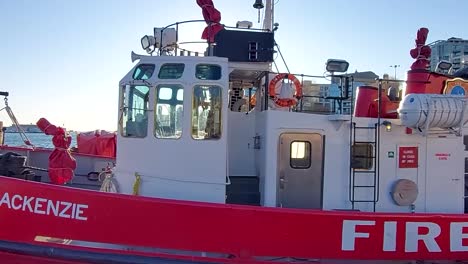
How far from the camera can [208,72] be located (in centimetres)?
596

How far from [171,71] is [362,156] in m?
2.67

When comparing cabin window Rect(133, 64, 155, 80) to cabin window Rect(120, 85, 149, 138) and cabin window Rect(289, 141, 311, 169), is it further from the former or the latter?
cabin window Rect(289, 141, 311, 169)

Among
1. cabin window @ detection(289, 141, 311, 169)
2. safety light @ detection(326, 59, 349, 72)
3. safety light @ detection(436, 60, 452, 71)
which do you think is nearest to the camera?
A: safety light @ detection(326, 59, 349, 72)

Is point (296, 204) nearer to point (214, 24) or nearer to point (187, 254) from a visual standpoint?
point (187, 254)

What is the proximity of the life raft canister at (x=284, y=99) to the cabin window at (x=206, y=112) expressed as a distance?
0.95 m

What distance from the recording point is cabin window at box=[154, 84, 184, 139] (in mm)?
5879

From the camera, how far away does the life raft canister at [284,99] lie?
6.54 m

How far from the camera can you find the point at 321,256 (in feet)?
17.0

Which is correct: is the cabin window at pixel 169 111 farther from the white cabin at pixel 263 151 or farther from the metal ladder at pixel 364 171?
the metal ladder at pixel 364 171

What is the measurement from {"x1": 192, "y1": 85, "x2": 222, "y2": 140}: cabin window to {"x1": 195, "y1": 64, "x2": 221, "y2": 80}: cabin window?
12 cm

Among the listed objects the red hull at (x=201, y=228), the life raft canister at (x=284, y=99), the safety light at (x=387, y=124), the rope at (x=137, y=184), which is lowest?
the red hull at (x=201, y=228)

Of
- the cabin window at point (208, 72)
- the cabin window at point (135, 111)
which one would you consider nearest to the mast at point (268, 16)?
the cabin window at point (208, 72)

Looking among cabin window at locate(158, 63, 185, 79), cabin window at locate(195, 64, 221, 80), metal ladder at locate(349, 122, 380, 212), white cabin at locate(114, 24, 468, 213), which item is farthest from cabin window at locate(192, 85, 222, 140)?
metal ladder at locate(349, 122, 380, 212)

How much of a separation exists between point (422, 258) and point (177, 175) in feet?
9.65
